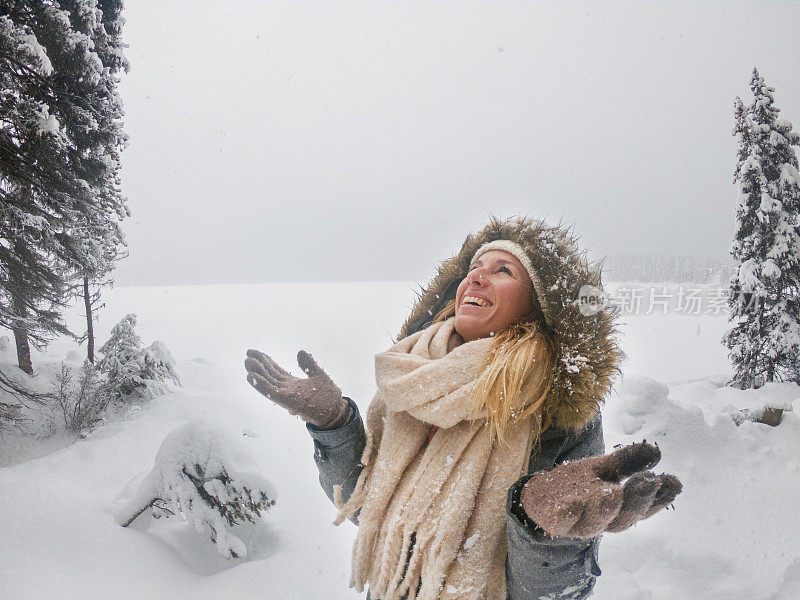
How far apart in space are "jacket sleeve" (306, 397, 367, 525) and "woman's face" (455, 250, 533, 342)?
2.21 feet

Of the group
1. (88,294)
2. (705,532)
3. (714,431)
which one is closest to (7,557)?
(705,532)

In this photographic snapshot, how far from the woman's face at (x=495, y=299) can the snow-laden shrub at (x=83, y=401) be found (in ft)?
31.6

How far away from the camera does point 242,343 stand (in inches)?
712

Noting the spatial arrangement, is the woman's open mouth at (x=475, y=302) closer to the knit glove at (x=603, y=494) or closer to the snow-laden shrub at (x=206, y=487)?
the knit glove at (x=603, y=494)

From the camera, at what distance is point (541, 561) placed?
1292 millimetres

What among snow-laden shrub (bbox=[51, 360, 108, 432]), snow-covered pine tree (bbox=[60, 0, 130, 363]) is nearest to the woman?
snow-covered pine tree (bbox=[60, 0, 130, 363])

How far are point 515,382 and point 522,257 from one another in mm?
607

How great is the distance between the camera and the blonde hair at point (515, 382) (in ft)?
5.02

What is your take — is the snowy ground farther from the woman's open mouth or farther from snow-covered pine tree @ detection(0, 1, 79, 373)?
snow-covered pine tree @ detection(0, 1, 79, 373)

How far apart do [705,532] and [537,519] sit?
5231 millimetres

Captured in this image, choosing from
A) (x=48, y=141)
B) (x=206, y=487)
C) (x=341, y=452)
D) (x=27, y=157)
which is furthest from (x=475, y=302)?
(x=27, y=157)

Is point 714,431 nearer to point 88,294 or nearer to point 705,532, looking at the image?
point 705,532

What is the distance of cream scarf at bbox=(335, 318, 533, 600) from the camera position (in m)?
1.53

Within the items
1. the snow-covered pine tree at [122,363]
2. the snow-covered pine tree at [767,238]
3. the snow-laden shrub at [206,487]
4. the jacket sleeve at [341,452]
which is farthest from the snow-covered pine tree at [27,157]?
the snow-covered pine tree at [767,238]
